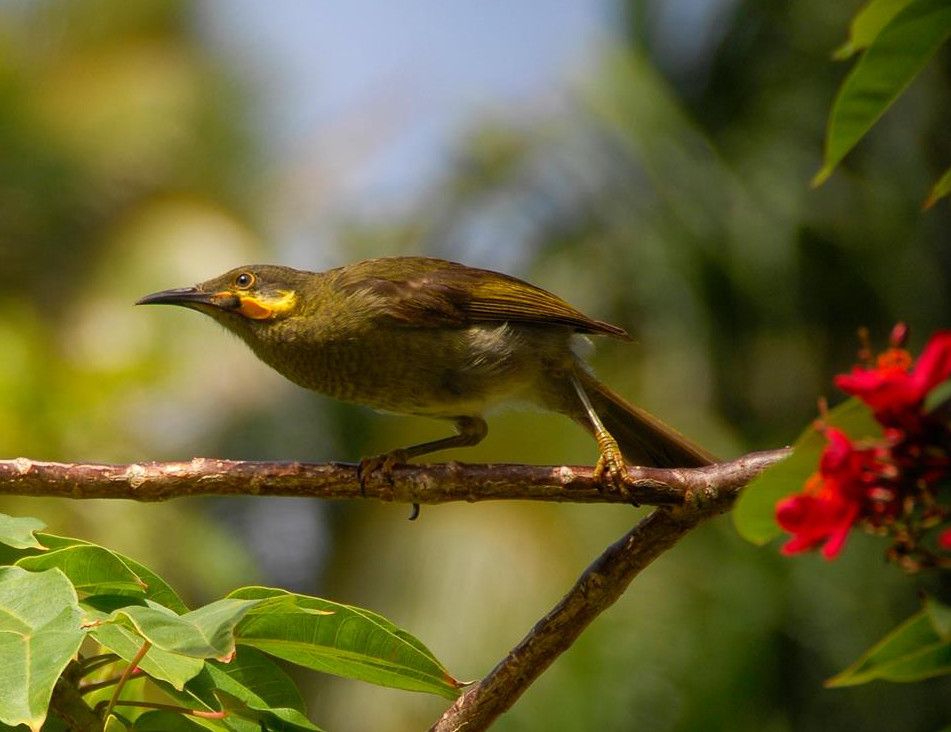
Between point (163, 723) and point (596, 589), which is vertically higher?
point (596, 589)

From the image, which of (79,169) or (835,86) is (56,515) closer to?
(835,86)

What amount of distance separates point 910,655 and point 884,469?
0.86 feet

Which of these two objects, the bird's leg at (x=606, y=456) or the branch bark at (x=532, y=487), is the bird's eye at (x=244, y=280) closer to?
the bird's leg at (x=606, y=456)

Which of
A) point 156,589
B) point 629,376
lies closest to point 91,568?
point 156,589

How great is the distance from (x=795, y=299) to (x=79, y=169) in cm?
1229

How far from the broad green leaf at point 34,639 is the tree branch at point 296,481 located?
3.31ft

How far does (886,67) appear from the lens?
2.04 m

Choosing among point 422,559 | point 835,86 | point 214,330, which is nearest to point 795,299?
point 835,86

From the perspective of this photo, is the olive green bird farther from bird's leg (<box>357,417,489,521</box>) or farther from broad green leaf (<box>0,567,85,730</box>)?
broad green leaf (<box>0,567,85,730</box>)

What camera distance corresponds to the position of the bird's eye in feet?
17.0

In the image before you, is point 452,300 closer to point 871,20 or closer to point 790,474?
point 871,20

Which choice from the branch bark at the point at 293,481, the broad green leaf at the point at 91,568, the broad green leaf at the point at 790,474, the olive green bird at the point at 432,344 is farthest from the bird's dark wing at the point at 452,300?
the broad green leaf at the point at 790,474

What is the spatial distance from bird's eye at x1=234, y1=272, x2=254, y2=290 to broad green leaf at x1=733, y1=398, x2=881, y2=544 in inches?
143

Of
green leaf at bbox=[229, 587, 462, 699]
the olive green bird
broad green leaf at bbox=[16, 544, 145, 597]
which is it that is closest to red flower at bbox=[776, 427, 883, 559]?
green leaf at bbox=[229, 587, 462, 699]
